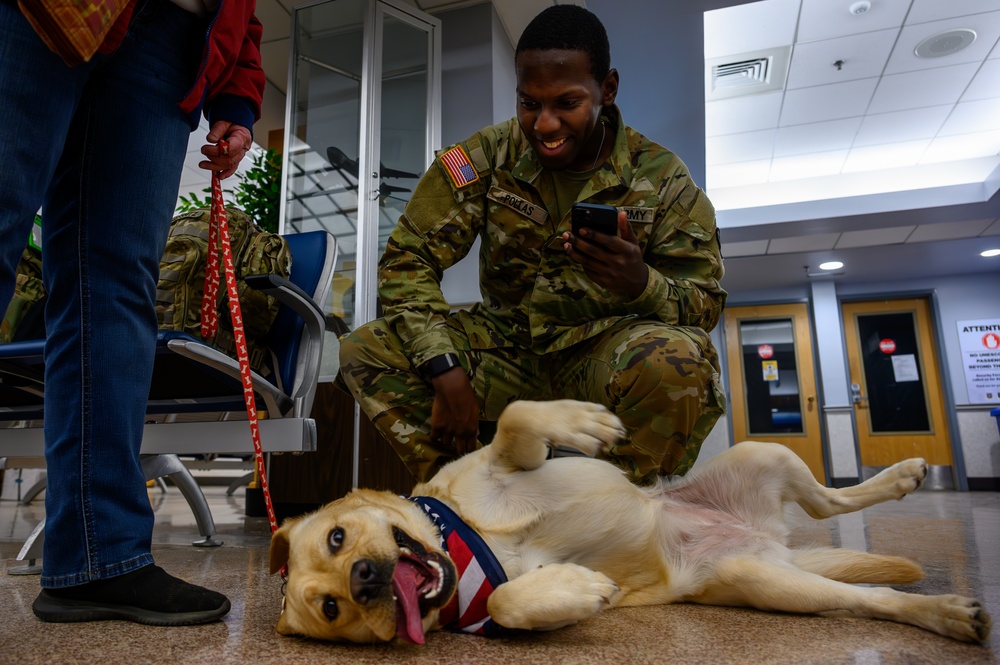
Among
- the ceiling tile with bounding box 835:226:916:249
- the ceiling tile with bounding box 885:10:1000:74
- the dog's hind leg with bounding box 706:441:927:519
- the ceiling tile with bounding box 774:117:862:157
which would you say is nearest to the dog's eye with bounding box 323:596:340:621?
the dog's hind leg with bounding box 706:441:927:519

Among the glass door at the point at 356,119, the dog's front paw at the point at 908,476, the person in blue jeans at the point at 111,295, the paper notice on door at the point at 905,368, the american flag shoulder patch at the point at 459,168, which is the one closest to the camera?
the person in blue jeans at the point at 111,295

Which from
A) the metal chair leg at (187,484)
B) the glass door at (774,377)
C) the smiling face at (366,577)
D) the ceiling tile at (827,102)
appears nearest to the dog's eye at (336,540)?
the smiling face at (366,577)

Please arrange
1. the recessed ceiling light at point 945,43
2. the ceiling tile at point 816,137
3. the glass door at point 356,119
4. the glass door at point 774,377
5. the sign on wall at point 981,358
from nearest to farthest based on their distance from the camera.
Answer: the glass door at point 356,119, the recessed ceiling light at point 945,43, the ceiling tile at point 816,137, the sign on wall at point 981,358, the glass door at point 774,377

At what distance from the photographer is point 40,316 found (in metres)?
2.18

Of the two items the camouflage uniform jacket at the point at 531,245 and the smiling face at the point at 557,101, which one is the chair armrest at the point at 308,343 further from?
the smiling face at the point at 557,101

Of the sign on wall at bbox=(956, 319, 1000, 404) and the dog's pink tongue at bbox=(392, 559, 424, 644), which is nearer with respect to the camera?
the dog's pink tongue at bbox=(392, 559, 424, 644)

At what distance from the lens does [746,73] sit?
4.80 m

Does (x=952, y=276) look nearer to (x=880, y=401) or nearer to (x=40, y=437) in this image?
(x=880, y=401)

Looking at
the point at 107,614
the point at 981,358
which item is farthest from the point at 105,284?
the point at 981,358

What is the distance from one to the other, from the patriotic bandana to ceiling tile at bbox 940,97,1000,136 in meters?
6.15

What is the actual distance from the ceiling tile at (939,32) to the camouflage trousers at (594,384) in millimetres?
4053

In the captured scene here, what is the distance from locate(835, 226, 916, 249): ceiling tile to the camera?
22.7 ft

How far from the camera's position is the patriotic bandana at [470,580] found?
1022 mm

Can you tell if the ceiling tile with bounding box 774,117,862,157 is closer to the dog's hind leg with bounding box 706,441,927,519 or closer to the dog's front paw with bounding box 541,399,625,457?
the dog's hind leg with bounding box 706,441,927,519
